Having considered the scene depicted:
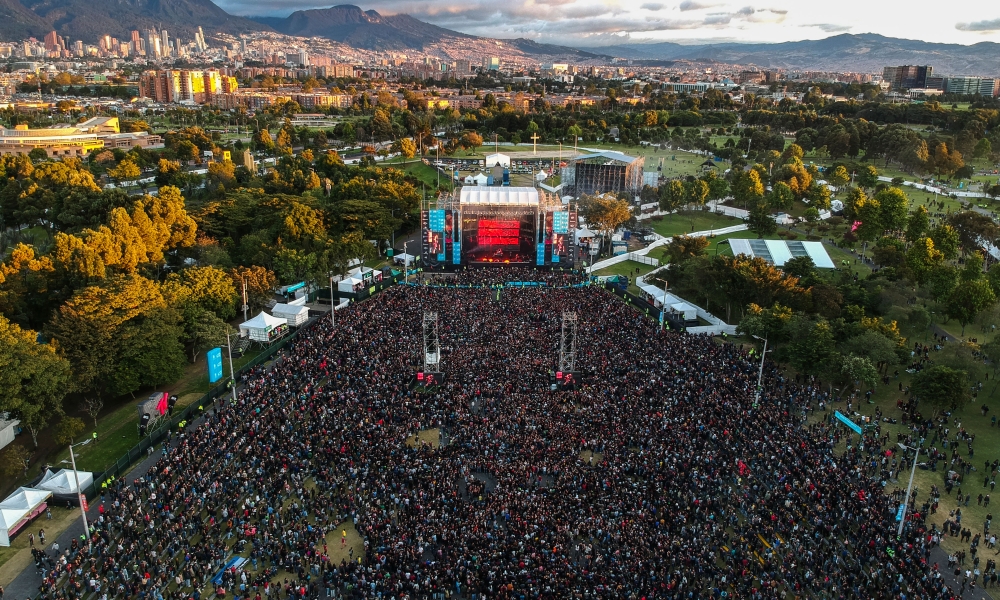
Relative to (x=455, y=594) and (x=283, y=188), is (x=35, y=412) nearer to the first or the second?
(x=455, y=594)

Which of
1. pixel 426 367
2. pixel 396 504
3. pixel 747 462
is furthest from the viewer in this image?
pixel 426 367

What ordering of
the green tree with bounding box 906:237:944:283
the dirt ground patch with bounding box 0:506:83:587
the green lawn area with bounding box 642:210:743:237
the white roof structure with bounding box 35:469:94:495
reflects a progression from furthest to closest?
1. the green lawn area with bounding box 642:210:743:237
2. the green tree with bounding box 906:237:944:283
3. the white roof structure with bounding box 35:469:94:495
4. the dirt ground patch with bounding box 0:506:83:587

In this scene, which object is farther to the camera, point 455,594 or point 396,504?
point 396,504

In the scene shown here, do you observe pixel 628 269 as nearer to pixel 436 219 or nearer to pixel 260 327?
pixel 436 219

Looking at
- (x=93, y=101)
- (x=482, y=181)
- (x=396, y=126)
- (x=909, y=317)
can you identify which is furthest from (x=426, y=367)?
(x=93, y=101)

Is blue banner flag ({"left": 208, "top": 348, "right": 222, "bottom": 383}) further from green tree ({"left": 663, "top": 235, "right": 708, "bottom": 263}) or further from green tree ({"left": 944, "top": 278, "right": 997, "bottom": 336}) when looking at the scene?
green tree ({"left": 944, "top": 278, "right": 997, "bottom": 336})

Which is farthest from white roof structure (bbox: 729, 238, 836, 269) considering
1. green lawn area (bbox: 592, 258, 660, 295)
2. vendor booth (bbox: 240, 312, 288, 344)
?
vendor booth (bbox: 240, 312, 288, 344)

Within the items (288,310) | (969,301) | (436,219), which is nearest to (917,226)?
(969,301)
